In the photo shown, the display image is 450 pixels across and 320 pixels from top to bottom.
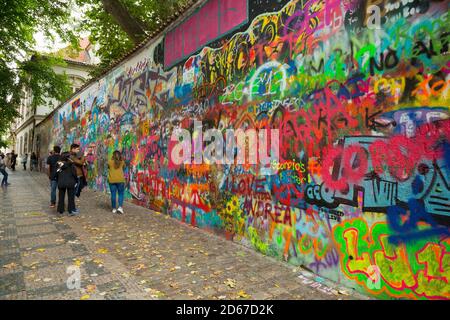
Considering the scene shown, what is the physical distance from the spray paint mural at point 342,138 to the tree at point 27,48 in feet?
46.9

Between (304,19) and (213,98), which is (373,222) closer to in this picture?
(304,19)

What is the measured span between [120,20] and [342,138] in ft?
42.2

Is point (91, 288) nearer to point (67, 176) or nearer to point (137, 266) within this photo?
point (137, 266)

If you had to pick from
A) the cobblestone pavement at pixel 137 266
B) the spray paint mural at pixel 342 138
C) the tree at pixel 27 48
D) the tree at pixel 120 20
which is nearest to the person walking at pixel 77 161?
the cobblestone pavement at pixel 137 266

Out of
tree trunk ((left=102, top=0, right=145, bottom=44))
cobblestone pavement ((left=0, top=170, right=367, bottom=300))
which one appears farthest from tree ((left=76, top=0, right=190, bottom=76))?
cobblestone pavement ((left=0, top=170, right=367, bottom=300))

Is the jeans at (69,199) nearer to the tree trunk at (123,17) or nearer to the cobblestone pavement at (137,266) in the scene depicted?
the cobblestone pavement at (137,266)

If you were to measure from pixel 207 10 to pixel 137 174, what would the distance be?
5.24 meters

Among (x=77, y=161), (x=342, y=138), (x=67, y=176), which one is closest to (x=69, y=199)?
(x=67, y=176)

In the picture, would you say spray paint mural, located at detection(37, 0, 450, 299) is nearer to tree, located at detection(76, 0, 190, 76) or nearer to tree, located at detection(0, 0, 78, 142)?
tree, located at detection(76, 0, 190, 76)

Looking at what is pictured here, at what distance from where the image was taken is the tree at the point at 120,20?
1355 centimetres

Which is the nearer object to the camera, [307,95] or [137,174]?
[307,95]

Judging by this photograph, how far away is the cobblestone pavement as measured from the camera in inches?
136

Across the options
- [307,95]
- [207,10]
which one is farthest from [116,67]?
[307,95]
